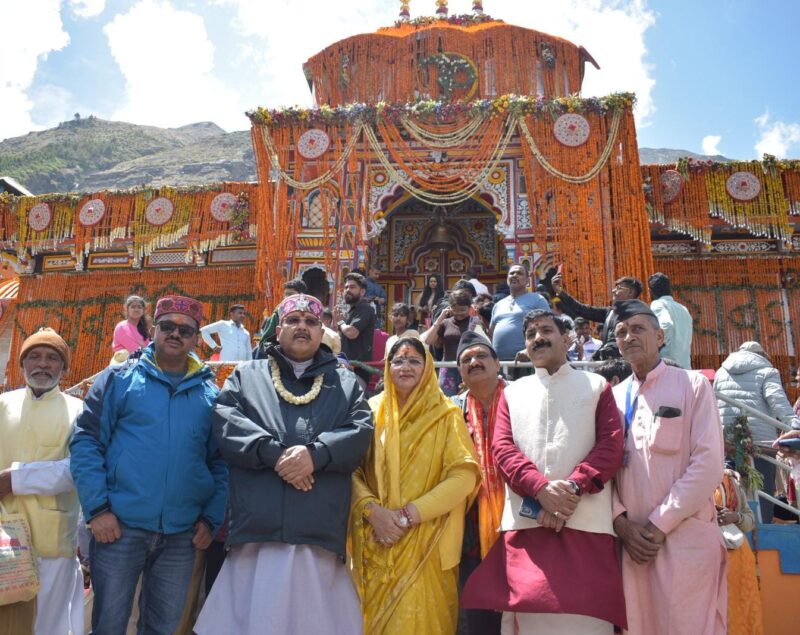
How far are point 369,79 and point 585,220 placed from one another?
622 centimetres

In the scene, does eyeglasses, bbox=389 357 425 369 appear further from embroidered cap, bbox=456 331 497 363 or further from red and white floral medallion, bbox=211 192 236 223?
red and white floral medallion, bbox=211 192 236 223

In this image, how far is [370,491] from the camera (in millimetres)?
3119

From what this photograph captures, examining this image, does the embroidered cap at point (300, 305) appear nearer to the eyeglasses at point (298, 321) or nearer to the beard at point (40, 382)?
the eyeglasses at point (298, 321)

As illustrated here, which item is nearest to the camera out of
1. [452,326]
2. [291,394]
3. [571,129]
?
[291,394]

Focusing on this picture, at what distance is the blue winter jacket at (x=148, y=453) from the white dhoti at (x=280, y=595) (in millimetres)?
390

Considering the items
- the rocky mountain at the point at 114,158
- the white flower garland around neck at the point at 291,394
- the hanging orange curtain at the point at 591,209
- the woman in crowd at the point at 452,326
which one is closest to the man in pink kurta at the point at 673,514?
the white flower garland around neck at the point at 291,394

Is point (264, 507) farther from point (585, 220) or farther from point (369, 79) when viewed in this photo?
point (369, 79)

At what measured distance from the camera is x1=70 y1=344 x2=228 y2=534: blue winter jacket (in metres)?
2.98

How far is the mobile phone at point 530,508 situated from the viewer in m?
2.84

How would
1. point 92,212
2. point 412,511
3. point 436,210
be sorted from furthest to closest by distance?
1. point 92,212
2. point 436,210
3. point 412,511

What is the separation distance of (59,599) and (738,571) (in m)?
3.58

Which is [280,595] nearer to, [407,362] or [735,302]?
[407,362]

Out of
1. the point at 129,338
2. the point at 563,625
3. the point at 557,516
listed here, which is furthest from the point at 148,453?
the point at 129,338

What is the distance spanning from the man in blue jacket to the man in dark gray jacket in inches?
11.7
